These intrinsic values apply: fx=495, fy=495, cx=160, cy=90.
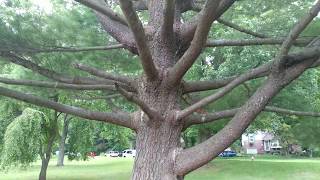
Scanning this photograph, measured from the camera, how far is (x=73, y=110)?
3611 millimetres

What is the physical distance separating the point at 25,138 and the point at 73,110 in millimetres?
16508

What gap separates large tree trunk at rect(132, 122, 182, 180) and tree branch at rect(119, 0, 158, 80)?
41 centimetres

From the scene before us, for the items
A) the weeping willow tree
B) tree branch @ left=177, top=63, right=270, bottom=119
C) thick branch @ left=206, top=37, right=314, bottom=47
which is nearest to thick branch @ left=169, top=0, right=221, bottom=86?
tree branch @ left=177, top=63, right=270, bottom=119

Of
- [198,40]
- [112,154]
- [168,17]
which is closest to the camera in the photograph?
[198,40]

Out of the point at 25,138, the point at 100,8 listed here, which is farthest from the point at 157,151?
the point at 25,138

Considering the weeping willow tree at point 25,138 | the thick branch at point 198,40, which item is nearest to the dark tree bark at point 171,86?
the thick branch at point 198,40

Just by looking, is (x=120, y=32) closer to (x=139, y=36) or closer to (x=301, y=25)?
(x=139, y=36)

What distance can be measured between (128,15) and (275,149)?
67.6 m

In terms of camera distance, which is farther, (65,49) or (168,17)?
(65,49)

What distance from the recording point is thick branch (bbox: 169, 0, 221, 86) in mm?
2945

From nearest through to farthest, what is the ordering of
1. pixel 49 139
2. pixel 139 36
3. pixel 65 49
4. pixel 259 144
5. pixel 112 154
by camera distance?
pixel 139 36 < pixel 65 49 < pixel 49 139 < pixel 112 154 < pixel 259 144

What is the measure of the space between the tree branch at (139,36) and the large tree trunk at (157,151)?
16.3 inches

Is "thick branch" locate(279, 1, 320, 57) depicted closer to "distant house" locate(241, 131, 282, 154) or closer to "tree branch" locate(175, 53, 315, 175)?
"tree branch" locate(175, 53, 315, 175)

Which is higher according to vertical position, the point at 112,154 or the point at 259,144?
the point at 259,144
